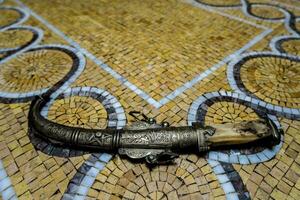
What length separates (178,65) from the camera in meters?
7.08

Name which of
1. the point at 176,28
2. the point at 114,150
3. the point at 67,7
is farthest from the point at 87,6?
the point at 114,150

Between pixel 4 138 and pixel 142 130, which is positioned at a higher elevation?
pixel 142 130

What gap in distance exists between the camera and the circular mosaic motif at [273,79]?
5934mm

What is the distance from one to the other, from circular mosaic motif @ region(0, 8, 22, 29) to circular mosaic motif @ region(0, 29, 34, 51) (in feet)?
2.50

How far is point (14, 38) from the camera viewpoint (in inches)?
330

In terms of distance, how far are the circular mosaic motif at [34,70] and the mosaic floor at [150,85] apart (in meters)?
0.03

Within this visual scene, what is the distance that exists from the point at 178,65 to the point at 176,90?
114cm

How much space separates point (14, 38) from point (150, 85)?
5.21 m

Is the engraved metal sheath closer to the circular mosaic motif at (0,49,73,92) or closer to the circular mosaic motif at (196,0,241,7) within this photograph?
the circular mosaic motif at (0,49,73,92)

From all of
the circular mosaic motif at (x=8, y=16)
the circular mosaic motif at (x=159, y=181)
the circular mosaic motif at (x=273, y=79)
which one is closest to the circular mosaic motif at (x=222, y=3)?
the circular mosaic motif at (x=273, y=79)

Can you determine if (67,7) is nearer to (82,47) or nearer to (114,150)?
(82,47)

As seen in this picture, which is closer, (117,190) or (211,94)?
(117,190)

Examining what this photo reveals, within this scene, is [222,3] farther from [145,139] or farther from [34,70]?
[145,139]

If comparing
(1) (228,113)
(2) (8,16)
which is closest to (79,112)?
(1) (228,113)
